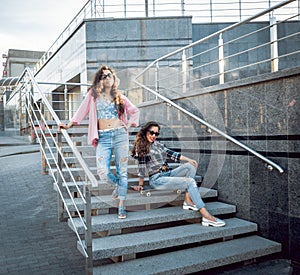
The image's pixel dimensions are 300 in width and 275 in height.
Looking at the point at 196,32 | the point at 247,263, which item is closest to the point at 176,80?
the point at 196,32

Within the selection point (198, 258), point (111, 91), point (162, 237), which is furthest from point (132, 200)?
point (111, 91)

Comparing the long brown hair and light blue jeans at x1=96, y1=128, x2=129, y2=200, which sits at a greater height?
the long brown hair

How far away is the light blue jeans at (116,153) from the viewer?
4289 millimetres

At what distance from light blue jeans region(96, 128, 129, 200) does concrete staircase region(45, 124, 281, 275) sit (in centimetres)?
35

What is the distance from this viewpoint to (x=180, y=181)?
4637 mm

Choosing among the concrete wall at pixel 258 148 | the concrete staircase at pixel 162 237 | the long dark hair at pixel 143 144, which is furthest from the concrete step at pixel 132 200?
the concrete wall at pixel 258 148

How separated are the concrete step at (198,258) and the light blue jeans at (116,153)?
2.90ft

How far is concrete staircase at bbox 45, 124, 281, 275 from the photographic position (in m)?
3.72

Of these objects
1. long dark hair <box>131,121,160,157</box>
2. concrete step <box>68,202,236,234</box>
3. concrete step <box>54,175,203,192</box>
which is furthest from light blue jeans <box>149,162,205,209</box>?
concrete step <box>54,175,203,192</box>

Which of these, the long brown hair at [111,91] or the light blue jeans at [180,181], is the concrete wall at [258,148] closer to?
the light blue jeans at [180,181]

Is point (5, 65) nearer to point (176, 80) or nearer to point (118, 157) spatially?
point (176, 80)

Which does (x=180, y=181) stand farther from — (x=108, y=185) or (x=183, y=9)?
(x=183, y=9)

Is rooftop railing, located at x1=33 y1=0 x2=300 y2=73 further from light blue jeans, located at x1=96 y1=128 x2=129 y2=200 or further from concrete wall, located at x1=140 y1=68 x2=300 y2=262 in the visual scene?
light blue jeans, located at x1=96 y1=128 x2=129 y2=200

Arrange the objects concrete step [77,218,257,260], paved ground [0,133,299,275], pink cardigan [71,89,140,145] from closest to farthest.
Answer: concrete step [77,218,257,260], paved ground [0,133,299,275], pink cardigan [71,89,140,145]
